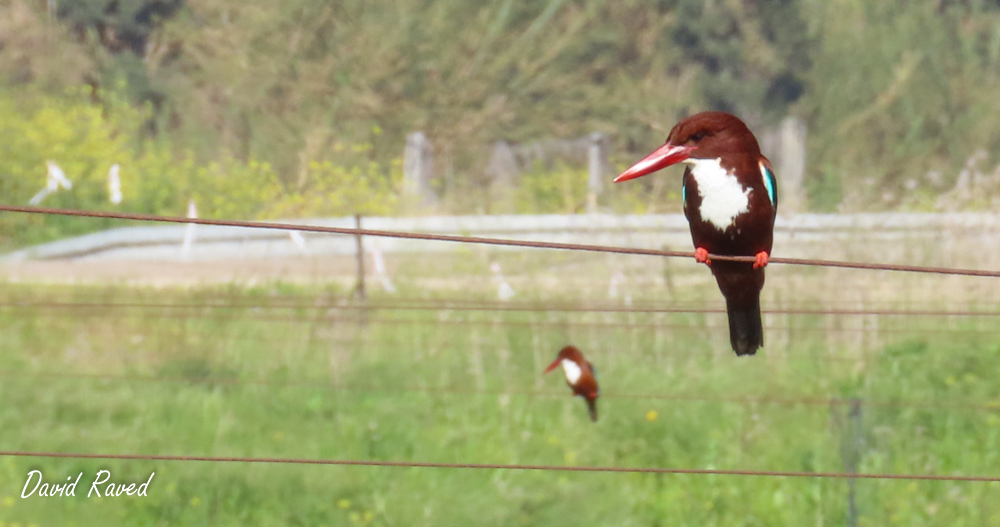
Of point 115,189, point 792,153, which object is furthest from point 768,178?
point 792,153

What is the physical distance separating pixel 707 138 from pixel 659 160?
0.87 ft

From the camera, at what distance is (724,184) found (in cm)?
296

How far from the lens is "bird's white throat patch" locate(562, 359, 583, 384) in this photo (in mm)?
4895

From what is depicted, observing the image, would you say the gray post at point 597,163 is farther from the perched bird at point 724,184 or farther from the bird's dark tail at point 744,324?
the perched bird at point 724,184

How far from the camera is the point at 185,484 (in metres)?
5.25

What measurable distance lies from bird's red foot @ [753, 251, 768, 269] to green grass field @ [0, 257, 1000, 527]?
5.46ft

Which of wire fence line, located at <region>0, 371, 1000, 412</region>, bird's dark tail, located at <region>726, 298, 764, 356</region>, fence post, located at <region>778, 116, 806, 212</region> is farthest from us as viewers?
fence post, located at <region>778, 116, 806, 212</region>

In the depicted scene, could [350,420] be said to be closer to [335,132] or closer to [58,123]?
[58,123]

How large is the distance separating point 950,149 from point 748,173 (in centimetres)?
2066

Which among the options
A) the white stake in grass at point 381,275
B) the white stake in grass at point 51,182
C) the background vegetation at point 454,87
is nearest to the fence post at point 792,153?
the background vegetation at point 454,87

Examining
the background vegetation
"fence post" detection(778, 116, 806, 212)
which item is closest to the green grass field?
the background vegetation

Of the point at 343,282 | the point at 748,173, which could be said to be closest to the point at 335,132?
the point at 343,282

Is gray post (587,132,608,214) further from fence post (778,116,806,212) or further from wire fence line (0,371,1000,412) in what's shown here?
wire fence line (0,371,1000,412)

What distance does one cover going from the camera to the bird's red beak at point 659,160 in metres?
2.50
